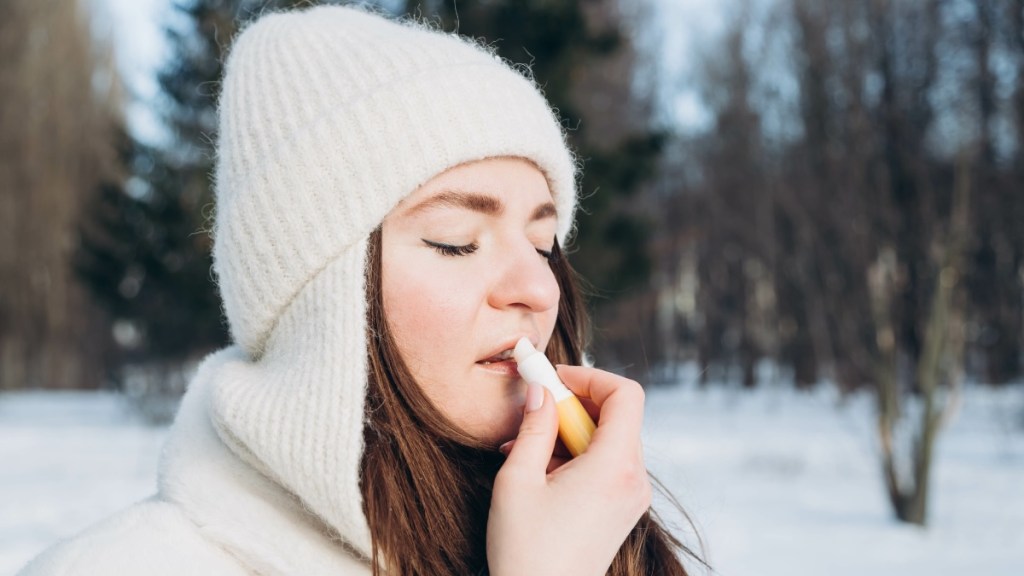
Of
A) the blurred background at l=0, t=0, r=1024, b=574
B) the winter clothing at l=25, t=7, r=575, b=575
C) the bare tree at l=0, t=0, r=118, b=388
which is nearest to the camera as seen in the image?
the winter clothing at l=25, t=7, r=575, b=575

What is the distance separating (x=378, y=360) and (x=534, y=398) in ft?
0.77

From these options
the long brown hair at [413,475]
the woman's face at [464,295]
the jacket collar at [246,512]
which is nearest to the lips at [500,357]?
the woman's face at [464,295]

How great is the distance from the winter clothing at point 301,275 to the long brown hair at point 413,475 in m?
0.04

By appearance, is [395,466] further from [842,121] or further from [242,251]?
[842,121]

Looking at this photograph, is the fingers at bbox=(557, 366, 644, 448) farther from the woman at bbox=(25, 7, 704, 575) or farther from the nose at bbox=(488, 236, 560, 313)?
the nose at bbox=(488, 236, 560, 313)

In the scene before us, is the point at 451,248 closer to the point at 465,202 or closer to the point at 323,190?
the point at 465,202

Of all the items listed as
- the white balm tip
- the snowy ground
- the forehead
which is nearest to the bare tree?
the snowy ground

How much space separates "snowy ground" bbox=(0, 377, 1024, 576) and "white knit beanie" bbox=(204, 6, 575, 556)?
0.74 meters

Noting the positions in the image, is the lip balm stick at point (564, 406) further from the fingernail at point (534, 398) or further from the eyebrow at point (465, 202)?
the eyebrow at point (465, 202)

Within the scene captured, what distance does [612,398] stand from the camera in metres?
1.22

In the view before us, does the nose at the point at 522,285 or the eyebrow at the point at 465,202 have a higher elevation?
the eyebrow at the point at 465,202

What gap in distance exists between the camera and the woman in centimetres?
116

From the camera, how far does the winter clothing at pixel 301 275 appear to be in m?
1.17

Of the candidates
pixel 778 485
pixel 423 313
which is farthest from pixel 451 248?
pixel 778 485
